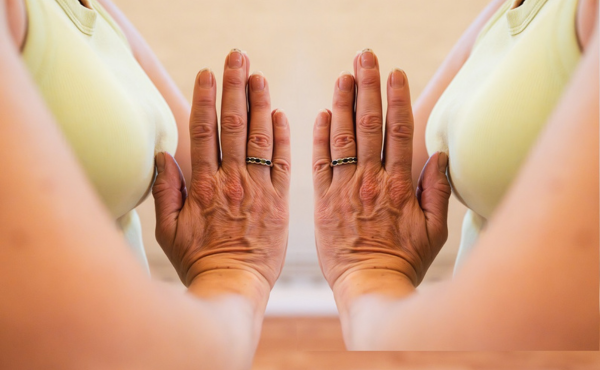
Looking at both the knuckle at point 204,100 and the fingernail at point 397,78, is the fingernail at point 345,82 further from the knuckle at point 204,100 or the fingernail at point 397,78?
the knuckle at point 204,100

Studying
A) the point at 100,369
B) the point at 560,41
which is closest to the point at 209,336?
the point at 100,369

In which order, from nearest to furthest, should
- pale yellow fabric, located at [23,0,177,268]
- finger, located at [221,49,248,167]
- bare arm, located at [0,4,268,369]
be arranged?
bare arm, located at [0,4,268,369] → pale yellow fabric, located at [23,0,177,268] → finger, located at [221,49,248,167]

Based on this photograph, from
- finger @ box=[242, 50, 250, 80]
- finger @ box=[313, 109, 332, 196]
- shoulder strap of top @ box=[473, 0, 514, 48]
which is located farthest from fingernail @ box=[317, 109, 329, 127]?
shoulder strap of top @ box=[473, 0, 514, 48]

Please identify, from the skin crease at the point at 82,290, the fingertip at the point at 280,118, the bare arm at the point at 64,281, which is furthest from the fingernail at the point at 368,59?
the bare arm at the point at 64,281

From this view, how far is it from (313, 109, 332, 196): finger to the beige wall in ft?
0.03

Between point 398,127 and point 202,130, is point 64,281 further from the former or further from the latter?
point 398,127

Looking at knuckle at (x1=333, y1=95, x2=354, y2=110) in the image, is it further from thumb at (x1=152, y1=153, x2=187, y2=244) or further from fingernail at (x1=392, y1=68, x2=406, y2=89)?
thumb at (x1=152, y1=153, x2=187, y2=244)

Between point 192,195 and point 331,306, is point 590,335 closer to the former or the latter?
point 331,306

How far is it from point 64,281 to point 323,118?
1.16 ft

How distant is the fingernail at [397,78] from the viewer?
621 millimetres

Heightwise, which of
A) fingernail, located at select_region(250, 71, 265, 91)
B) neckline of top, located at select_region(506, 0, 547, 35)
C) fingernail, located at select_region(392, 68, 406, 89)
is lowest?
fingernail, located at select_region(250, 71, 265, 91)

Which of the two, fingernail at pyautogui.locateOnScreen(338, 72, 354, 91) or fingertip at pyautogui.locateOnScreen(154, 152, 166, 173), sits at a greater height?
fingernail at pyautogui.locateOnScreen(338, 72, 354, 91)

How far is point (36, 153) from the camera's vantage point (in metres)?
0.44

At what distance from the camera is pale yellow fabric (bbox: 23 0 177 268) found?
0.51 m
